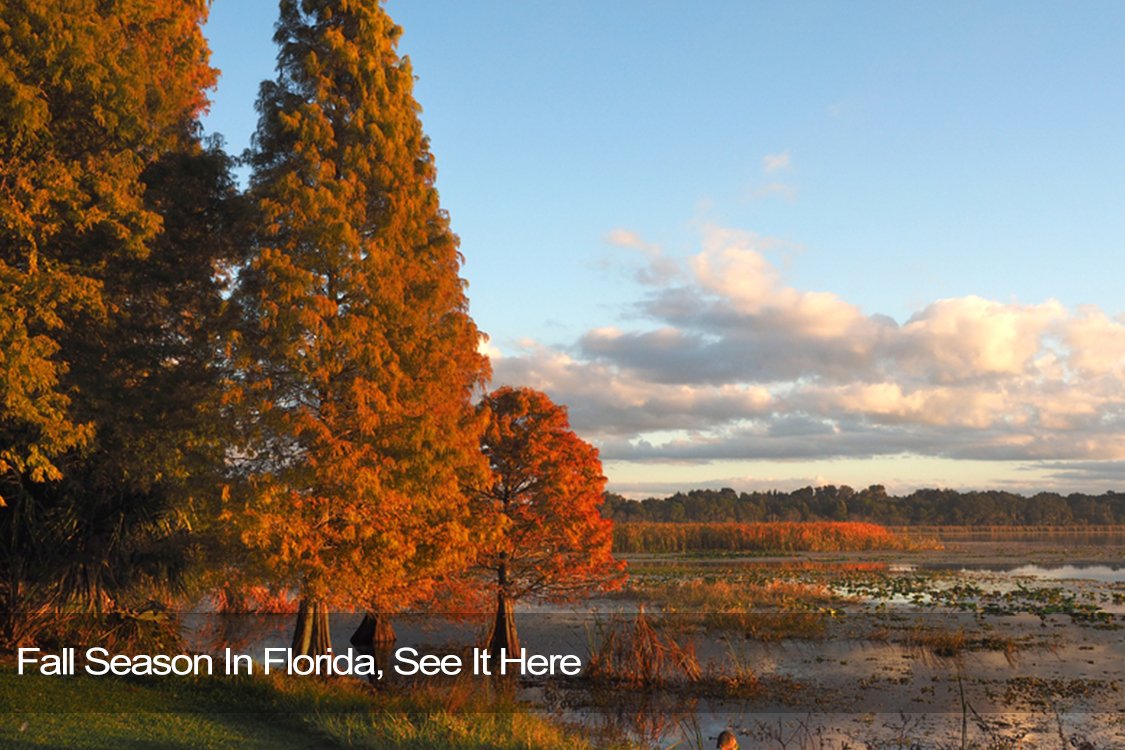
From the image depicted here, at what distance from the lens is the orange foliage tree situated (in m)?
26.0

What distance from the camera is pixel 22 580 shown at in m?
19.4

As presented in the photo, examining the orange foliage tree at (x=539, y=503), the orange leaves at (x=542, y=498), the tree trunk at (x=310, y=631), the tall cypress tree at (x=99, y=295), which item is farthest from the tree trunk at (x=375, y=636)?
the tall cypress tree at (x=99, y=295)

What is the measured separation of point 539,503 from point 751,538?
49748 mm

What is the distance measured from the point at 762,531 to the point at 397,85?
5942 centimetres

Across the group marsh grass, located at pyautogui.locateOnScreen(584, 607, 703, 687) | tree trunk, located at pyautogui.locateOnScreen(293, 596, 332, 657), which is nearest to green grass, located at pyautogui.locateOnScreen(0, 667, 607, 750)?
tree trunk, located at pyautogui.locateOnScreen(293, 596, 332, 657)

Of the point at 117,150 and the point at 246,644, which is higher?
the point at 117,150

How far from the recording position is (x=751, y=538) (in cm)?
7281

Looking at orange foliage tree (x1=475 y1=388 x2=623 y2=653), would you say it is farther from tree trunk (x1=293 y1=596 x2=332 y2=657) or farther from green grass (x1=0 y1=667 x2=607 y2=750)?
green grass (x1=0 y1=667 x2=607 y2=750)

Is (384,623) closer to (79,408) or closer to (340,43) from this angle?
(79,408)

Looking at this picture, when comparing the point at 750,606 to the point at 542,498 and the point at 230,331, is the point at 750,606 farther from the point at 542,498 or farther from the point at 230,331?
the point at 230,331

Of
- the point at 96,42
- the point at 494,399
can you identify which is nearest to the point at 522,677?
the point at 494,399

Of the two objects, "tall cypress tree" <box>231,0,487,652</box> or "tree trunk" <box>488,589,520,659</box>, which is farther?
"tree trunk" <box>488,589,520,659</box>

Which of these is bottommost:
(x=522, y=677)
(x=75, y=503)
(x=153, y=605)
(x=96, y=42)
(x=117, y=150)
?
(x=522, y=677)

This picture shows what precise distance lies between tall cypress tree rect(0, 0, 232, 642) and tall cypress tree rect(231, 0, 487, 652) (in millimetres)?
1679
